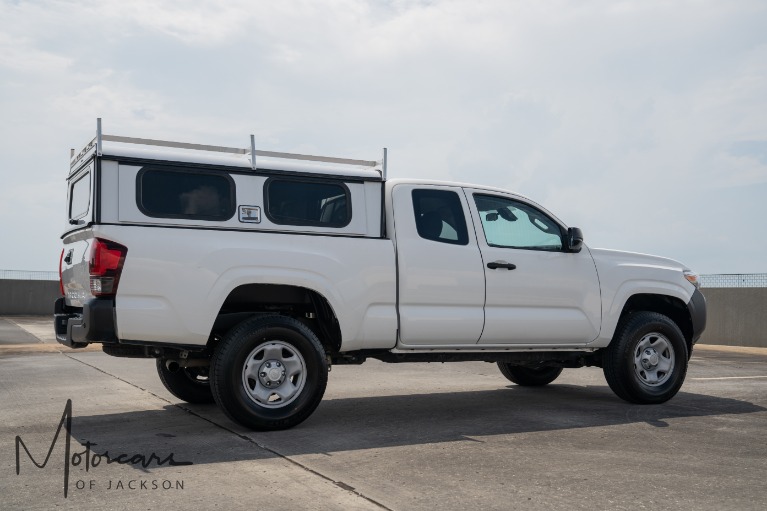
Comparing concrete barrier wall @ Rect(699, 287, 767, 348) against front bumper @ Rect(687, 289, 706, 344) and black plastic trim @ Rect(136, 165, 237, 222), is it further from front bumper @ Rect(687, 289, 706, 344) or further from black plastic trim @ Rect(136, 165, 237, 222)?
black plastic trim @ Rect(136, 165, 237, 222)

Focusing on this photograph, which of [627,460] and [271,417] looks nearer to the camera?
[627,460]

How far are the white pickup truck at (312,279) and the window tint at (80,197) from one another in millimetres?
27

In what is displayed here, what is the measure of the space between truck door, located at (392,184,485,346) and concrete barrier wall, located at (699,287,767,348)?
14678 mm

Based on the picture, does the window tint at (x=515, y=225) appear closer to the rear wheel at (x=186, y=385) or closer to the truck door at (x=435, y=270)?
the truck door at (x=435, y=270)

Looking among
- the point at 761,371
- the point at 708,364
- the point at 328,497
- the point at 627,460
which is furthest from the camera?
the point at 708,364

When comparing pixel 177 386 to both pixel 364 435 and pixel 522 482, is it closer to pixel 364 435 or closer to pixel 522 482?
pixel 364 435

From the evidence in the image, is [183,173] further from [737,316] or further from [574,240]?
[737,316]

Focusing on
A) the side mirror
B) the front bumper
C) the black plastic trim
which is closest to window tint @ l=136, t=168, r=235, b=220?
the black plastic trim

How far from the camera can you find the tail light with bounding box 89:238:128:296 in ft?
20.3

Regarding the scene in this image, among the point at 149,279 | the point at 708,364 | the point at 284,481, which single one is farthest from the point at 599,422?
the point at 708,364

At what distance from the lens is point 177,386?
26.5 ft

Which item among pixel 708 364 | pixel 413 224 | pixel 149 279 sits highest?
pixel 413 224

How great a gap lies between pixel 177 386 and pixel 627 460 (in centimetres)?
439

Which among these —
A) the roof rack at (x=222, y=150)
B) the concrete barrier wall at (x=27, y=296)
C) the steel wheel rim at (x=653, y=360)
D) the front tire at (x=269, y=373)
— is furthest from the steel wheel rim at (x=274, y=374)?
the concrete barrier wall at (x=27, y=296)
